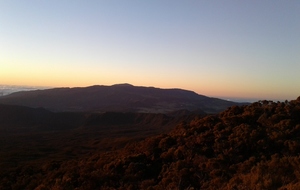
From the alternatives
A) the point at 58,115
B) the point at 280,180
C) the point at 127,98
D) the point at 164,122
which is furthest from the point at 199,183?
the point at 127,98

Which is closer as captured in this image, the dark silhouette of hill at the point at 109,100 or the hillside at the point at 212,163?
the hillside at the point at 212,163

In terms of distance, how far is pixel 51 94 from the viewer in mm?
146500

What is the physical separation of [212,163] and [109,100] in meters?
136

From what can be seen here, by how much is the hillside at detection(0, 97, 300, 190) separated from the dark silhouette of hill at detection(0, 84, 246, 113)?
97.9 metres

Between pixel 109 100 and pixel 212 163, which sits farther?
pixel 109 100

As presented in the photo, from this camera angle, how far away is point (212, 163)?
32.6 feet

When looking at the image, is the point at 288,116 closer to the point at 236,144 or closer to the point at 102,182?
the point at 236,144

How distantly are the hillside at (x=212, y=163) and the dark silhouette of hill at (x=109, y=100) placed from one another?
97.9 metres

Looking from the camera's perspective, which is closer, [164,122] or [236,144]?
[236,144]

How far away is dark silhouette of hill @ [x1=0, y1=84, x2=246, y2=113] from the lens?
121 m

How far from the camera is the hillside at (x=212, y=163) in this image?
325 inches

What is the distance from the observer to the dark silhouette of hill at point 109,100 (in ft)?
398

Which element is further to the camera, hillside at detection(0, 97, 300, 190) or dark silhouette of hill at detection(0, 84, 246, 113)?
dark silhouette of hill at detection(0, 84, 246, 113)

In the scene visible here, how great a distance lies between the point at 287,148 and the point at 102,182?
6.90m
